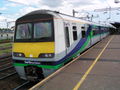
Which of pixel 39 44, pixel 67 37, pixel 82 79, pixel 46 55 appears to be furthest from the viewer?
pixel 67 37

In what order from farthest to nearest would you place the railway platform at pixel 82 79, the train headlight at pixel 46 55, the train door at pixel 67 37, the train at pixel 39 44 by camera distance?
the train door at pixel 67 37 → the train at pixel 39 44 → the train headlight at pixel 46 55 → the railway platform at pixel 82 79

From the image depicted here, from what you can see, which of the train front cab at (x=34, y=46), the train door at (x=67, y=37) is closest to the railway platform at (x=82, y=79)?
the train front cab at (x=34, y=46)

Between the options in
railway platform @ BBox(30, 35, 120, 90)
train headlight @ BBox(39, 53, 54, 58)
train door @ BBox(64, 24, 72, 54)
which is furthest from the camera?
train door @ BBox(64, 24, 72, 54)

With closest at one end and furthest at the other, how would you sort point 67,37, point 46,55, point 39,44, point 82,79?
point 82,79, point 46,55, point 39,44, point 67,37

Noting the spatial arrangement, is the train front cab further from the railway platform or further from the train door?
the train door

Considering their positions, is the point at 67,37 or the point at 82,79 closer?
the point at 82,79

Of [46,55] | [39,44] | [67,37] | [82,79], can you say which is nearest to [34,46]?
[39,44]

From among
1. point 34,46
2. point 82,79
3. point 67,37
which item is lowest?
point 82,79

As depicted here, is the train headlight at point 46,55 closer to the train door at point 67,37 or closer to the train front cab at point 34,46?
the train front cab at point 34,46

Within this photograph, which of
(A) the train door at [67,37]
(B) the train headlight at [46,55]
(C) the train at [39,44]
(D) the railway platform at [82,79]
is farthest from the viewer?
(A) the train door at [67,37]

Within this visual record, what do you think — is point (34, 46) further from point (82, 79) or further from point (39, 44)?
point (82, 79)

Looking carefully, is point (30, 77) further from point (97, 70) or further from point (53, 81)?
point (97, 70)

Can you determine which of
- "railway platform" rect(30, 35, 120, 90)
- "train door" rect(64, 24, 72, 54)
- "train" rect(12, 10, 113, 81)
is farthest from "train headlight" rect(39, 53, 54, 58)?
"train door" rect(64, 24, 72, 54)

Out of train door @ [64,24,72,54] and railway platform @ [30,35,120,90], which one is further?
train door @ [64,24,72,54]
